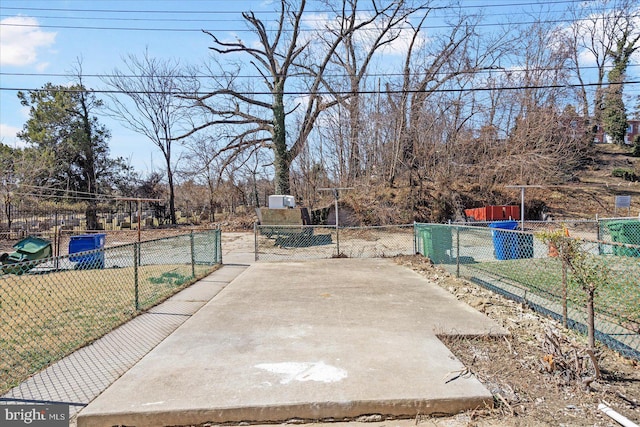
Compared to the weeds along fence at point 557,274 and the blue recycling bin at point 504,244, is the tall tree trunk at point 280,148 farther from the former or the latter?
the blue recycling bin at point 504,244

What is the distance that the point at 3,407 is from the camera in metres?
3.02

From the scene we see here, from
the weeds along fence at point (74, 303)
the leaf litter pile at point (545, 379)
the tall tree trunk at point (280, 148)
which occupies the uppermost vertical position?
the tall tree trunk at point (280, 148)

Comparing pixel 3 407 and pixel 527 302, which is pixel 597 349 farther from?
pixel 3 407

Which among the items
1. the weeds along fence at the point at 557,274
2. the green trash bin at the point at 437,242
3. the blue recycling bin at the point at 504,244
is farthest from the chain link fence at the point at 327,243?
the blue recycling bin at the point at 504,244

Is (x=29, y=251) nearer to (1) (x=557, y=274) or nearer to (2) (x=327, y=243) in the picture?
(2) (x=327, y=243)

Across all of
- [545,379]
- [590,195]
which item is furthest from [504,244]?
[590,195]

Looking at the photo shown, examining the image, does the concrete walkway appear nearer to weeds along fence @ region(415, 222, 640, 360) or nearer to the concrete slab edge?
the concrete slab edge

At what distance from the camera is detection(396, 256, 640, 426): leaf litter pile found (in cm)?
293

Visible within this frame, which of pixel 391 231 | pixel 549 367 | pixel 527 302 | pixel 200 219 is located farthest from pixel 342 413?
pixel 200 219

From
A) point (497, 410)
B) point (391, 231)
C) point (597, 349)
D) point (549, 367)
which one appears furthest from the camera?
point (391, 231)

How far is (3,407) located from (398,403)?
123 inches

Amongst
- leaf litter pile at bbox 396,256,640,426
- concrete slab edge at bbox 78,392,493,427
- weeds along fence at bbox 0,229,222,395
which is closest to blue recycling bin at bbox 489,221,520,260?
leaf litter pile at bbox 396,256,640,426

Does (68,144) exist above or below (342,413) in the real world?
above

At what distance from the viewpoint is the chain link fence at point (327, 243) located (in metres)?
13.1
